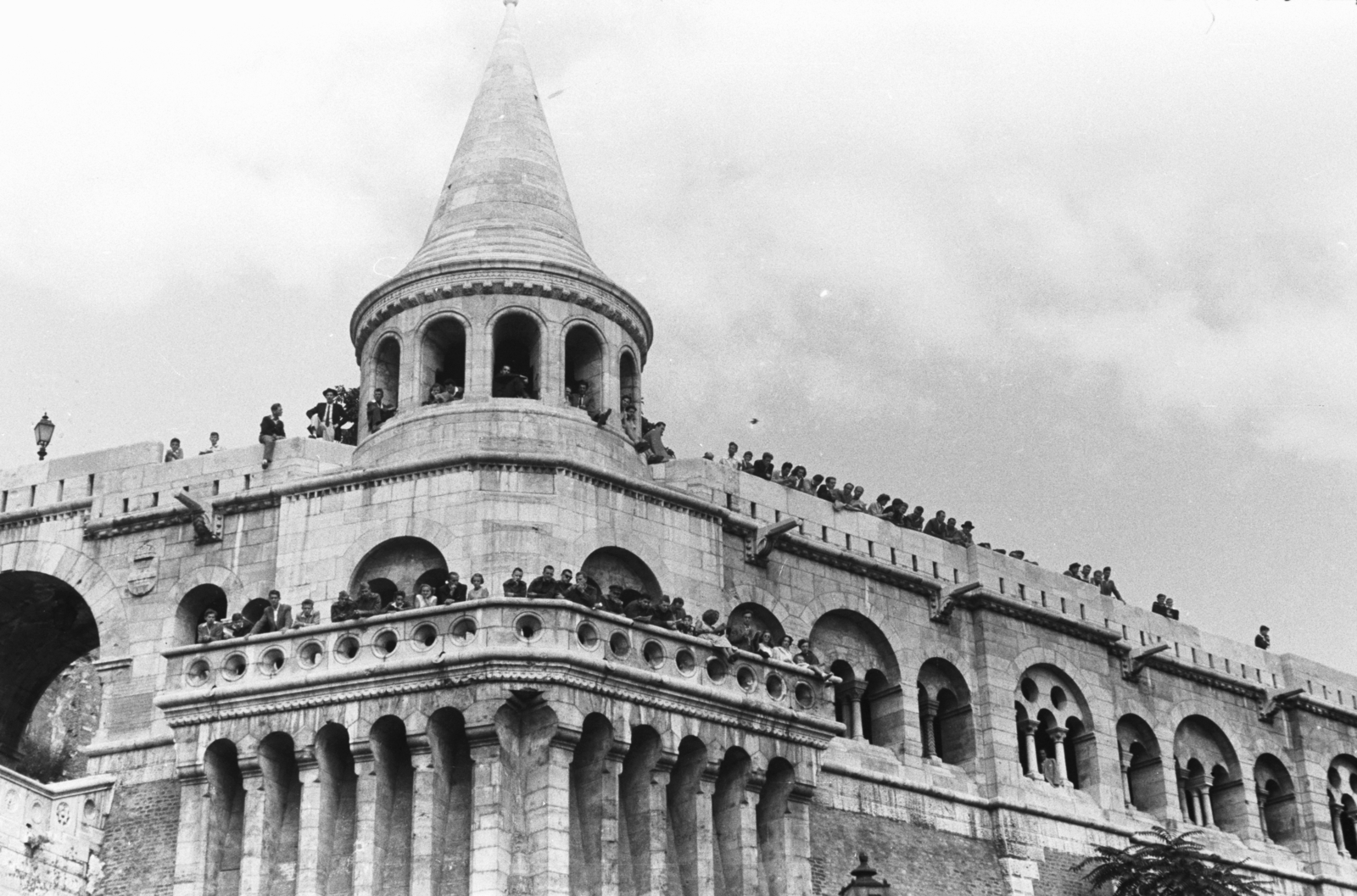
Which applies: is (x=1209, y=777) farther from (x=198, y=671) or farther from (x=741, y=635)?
(x=198, y=671)

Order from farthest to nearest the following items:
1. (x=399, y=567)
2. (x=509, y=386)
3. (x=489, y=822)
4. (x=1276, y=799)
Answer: (x=1276, y=799), (x=509, y=386), (x=399, y=567), (x=489, y=822)

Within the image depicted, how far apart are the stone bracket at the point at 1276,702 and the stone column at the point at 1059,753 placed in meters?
6.31

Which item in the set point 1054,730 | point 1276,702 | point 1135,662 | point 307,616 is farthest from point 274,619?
point 1276,702

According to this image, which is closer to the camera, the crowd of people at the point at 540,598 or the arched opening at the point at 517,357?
the crowd of people at the point at 540,598

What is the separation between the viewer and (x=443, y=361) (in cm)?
3453

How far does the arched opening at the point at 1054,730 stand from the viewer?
37188mm

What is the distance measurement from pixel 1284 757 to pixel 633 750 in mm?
18058

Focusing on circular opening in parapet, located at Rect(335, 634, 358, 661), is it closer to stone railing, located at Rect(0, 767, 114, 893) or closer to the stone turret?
the stone turret

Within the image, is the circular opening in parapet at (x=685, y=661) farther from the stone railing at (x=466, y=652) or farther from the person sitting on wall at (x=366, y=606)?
the person sitting on wall at (x=366, y=606)

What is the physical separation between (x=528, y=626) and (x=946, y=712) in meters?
10.8

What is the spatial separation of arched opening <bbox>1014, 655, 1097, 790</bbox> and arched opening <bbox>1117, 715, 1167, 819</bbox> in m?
0.98

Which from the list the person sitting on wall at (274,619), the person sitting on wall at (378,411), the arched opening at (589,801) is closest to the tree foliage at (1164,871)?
the arched opening at (589,801)

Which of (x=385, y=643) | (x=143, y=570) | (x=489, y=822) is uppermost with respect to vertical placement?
(x=143, y=570)

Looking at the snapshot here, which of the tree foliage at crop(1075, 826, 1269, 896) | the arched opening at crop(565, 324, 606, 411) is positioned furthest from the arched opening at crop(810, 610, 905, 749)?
the arched opening at crop(565, 324, 606, 411)
